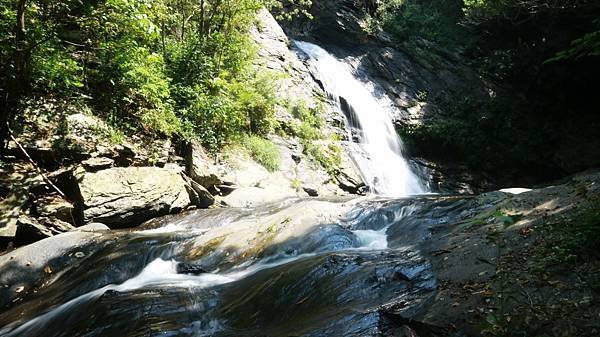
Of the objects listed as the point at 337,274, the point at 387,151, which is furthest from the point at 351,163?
the point at 337,274

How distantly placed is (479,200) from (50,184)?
25.2 feet

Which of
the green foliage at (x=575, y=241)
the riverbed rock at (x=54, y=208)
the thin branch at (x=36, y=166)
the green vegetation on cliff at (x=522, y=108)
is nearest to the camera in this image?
the green foliage at (x=575, y=241)

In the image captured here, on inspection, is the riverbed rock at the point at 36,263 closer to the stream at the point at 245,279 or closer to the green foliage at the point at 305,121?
the stream at the point at 245,279

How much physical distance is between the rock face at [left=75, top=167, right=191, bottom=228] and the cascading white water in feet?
25.7

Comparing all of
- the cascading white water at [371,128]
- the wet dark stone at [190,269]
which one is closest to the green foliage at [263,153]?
the cascading white water at [371,128]

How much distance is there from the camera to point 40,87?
8.75m

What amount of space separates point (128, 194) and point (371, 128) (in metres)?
11.4

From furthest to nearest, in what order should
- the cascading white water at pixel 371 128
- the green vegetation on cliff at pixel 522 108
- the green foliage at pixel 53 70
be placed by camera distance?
1. the green vegetation on cliff at pixel 522 108
2. the cascading white water at pixel 371 128
3. the green foliage at pixel 53 70

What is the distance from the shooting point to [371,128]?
701 inches

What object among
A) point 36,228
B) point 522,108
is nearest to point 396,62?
point 522,108

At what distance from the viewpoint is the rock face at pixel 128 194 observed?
27.0 ft

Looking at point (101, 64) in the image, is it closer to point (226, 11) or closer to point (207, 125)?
point (207, 125)

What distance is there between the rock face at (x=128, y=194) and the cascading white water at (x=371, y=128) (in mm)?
7828

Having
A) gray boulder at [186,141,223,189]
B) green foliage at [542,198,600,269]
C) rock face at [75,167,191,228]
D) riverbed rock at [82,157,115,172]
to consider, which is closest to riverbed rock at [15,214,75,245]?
rock face at [75,167,191,228]
